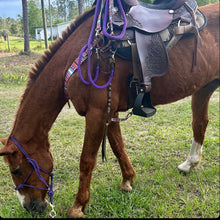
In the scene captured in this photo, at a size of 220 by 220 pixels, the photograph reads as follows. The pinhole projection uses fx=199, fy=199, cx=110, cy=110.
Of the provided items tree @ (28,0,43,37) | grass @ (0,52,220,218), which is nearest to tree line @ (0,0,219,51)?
tree @ (28,0,43,37)

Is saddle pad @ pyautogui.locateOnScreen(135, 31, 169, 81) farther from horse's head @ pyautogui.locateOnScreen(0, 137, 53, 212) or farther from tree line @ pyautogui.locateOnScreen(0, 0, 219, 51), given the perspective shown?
tree line @ pyautogui.locateOnScreen(0, 0, 219, 51)

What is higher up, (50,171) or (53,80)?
(53,80)

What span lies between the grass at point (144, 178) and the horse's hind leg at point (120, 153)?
0.10 m

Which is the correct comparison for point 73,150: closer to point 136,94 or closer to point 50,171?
point 50,171

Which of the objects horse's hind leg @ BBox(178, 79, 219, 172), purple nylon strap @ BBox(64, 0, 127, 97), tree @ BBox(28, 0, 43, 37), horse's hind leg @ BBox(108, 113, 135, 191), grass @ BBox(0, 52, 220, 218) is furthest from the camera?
tree @ BBox(28, 0, 43, 37)

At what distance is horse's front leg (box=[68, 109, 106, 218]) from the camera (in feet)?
5.96

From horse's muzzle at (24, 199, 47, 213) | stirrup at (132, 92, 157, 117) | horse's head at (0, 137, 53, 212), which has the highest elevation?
stirrup at (132, 92, 157, 117)

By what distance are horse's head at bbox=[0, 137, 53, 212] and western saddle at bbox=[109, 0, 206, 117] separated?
103 cm

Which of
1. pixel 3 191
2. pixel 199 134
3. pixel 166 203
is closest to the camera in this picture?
pixel 166 203

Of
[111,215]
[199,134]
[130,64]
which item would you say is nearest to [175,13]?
[130,64]

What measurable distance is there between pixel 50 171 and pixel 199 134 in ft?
6.66

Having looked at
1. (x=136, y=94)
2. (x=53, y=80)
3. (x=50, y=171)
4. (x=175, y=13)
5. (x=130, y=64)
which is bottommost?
(x=50, y=171)

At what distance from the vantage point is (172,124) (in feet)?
14.3

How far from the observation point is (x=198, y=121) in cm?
274
